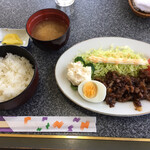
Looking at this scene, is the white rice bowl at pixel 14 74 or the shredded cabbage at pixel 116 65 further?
the shredded cabbage at pixel 116 65

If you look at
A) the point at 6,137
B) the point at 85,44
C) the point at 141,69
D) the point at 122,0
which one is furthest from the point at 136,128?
the point at 122,0

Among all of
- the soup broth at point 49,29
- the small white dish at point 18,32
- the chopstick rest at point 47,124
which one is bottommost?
the chopstick rest at point 47,124

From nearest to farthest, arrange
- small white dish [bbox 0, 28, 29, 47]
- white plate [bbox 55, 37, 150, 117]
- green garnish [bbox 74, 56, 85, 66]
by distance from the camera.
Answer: white plate [bbox 55, 37, 150, 117] → green garnish [bbox 74, 56, 85, 66] → small white dish [bbox 0, 28, 29, 47]

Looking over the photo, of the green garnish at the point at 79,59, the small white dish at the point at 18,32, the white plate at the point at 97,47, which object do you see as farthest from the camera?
the small white dish at the point at 18,32

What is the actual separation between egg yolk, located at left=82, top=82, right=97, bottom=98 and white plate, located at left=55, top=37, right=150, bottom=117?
0.17ft

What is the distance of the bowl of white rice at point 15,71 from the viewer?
1062 mm

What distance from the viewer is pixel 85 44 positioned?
4.31 ft

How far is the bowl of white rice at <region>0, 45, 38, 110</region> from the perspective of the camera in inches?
41.8

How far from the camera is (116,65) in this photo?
123cm

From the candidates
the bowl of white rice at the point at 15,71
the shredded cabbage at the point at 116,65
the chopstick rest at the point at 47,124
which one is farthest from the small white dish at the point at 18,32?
the chopstick rest at the point at 47,124

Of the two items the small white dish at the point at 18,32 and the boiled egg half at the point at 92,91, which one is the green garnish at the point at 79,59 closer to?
the boiled egg half at the point at 92,91

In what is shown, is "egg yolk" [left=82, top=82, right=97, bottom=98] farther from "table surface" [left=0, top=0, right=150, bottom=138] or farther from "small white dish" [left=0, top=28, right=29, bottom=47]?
"small white dish" [left=0, top=28, right=29, bottom=47]

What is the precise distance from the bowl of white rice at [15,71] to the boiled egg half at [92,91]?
0.31 meters

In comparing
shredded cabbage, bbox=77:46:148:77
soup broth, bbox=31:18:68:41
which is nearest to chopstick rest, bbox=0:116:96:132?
shredded cabbage, bbox=77:46:148:77
